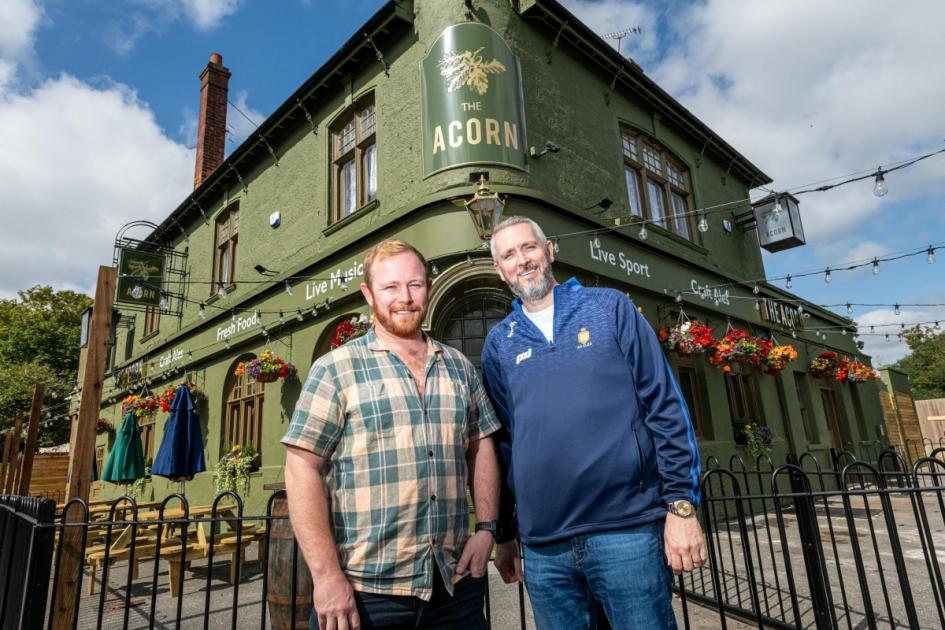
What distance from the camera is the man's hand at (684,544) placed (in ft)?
6.25

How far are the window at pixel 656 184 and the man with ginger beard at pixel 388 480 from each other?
31.3 ft

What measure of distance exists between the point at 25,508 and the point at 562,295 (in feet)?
12.6

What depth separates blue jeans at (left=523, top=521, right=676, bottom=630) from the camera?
194cm

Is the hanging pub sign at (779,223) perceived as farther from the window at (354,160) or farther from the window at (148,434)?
the window at (148,434)

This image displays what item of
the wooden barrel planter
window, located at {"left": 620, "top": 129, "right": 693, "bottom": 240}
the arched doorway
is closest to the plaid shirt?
the wooden barrel planter

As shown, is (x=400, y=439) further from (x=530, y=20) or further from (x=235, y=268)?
(x=235, y=268)

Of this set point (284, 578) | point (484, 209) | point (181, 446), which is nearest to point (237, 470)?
point (181, 446)

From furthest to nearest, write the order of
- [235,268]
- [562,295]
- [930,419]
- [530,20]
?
[930,419] → [235,268] → [530,20] → [562,295]

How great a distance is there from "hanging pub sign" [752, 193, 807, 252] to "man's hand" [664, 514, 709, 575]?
12076 mm

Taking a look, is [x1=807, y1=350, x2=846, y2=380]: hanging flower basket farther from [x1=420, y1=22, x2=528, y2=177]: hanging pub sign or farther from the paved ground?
the paved ground

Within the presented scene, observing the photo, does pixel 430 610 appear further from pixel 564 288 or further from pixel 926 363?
pixel 926 363

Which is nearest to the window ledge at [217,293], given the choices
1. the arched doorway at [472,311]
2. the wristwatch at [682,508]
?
the arched doorway at [472,311]

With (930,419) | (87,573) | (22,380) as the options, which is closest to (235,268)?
(87,573)

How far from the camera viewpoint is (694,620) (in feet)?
15.5
